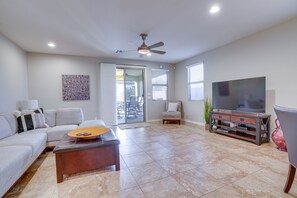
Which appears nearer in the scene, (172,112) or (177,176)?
(177,176)

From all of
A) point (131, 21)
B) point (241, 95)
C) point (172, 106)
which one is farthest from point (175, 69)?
point (131, 21)

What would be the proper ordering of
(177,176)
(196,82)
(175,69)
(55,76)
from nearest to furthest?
(177,176)
(55,76)
(196,82)
(175,69)

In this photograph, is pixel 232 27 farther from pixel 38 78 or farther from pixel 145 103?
pixel 38 78

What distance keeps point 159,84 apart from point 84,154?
4.83 meters

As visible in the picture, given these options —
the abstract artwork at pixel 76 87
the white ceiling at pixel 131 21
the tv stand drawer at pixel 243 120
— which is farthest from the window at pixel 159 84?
the tv stand drawer at pixel 243 120

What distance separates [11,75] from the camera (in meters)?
3.53

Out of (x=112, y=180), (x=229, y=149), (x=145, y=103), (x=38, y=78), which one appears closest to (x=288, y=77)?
(x=229, y=149)

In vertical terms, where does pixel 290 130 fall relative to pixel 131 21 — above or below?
below

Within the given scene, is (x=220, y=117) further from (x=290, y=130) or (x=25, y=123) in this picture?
(x=25, y=123)

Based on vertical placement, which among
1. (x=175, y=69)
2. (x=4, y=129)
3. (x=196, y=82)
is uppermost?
(x=175, y=69)

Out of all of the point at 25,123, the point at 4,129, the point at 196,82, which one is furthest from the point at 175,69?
the point at 4,129

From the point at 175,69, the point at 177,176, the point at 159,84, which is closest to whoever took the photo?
the point at 177,176

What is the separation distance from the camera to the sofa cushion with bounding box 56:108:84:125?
357 centimetres

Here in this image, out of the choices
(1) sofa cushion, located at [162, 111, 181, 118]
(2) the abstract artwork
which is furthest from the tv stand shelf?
(2) the abstract artwork
